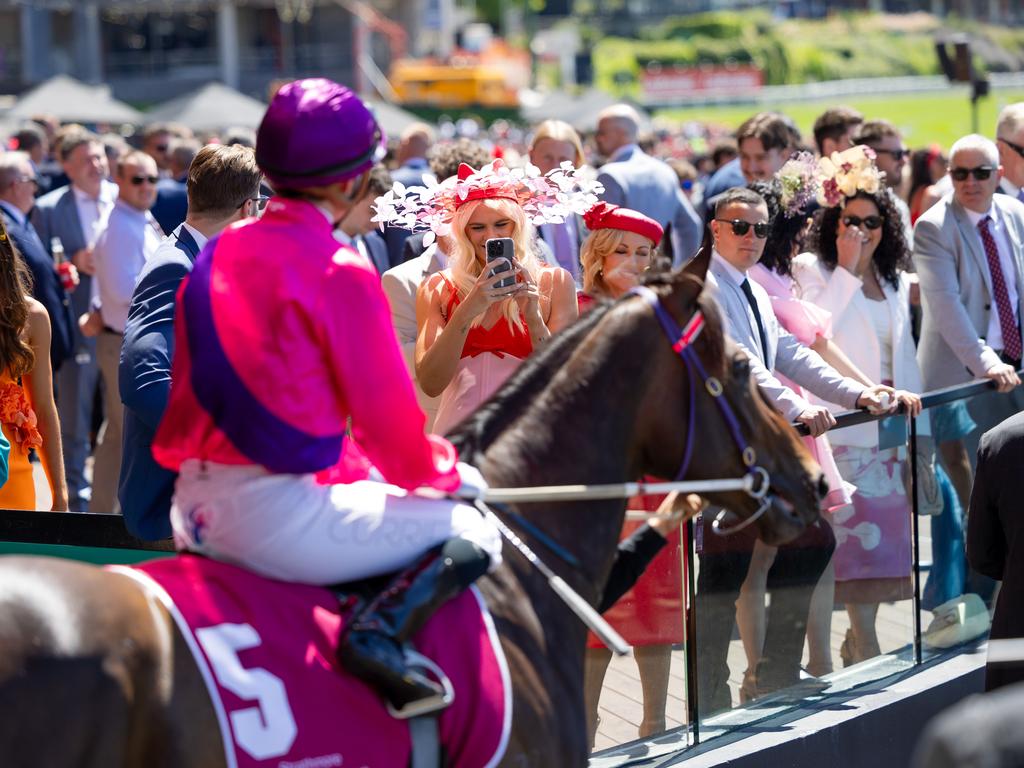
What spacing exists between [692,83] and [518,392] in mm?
71280

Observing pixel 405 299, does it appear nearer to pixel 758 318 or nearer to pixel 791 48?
pixel 758 318

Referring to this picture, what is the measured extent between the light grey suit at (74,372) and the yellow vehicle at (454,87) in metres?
46.3

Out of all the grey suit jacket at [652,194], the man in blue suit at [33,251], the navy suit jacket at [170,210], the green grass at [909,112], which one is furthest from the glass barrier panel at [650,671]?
the green grass at [909,112]

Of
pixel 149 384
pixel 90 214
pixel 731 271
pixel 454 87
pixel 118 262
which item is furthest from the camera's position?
pixel 454 87

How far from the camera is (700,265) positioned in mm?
3471

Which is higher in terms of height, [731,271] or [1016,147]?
[1016,147]

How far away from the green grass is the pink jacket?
4734cm

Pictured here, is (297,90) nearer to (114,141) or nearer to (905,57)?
(114,141)

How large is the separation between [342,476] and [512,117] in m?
51.8

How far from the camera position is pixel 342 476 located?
331 cm

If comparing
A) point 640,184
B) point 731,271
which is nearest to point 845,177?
point 731,271

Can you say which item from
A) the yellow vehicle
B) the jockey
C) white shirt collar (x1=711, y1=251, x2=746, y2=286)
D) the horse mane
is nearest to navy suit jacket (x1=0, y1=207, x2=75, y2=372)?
white shirt collar (x1=711, y1=251, x2=746, y2=286)

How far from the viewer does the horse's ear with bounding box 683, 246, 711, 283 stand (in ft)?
11.3

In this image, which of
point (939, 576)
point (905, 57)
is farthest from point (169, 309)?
point (905, 57)
